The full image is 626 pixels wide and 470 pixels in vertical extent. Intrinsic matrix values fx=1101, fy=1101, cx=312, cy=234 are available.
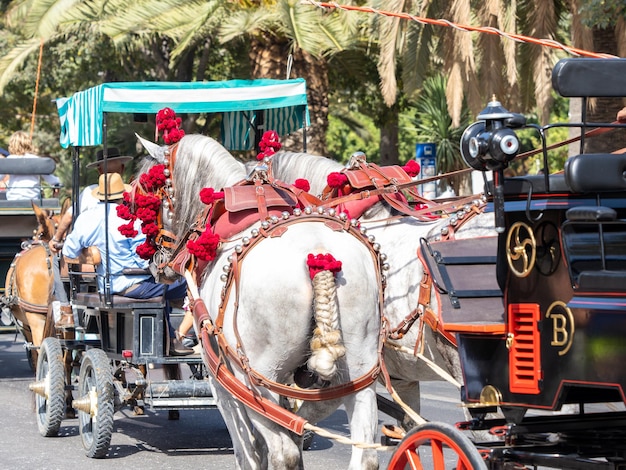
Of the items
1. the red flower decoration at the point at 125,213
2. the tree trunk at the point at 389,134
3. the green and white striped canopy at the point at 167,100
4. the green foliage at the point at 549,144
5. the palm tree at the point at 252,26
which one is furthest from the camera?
the green foliage at the point at 549,144

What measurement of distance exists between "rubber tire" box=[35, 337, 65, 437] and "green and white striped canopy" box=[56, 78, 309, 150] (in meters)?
1.68

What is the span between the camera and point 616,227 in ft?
13.5

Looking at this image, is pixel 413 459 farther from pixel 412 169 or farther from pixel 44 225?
pixel 44 225

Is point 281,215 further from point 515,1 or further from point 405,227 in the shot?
point 515,1

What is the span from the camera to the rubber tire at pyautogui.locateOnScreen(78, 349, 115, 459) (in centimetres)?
788

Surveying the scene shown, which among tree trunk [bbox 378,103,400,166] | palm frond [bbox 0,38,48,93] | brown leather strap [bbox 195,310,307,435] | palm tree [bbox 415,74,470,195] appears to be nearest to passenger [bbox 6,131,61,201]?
brown leather strap [bbox 195,310,307,435]

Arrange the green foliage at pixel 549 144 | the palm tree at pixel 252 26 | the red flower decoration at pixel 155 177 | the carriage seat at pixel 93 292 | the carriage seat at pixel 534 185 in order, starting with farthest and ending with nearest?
the green foliage at pixel 549 144
the palm tree at pixel 252 26
the carriage seat at pixel 93 292
the red flower decoration at pixel 155 177
the carriage seat at pixel 534 185

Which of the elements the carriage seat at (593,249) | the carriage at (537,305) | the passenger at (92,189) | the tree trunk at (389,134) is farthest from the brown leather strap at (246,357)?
the tree trunk at (389,134)

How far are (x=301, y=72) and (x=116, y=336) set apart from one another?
10183mm

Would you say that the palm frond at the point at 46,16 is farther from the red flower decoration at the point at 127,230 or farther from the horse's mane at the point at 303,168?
the horse's mane at the point at 303,168

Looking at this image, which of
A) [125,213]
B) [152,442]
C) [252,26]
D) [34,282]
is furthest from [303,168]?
[252,26]

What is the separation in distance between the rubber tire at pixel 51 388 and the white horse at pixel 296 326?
329 centimetres

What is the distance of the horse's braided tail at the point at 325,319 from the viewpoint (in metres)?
5.18

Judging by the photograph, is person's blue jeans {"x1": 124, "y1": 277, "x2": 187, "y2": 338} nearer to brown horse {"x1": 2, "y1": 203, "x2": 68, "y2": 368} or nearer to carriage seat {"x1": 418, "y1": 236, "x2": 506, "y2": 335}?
brown horse {"x1": 2, "y1": 203, "x2": 68, "y2": 368}
